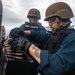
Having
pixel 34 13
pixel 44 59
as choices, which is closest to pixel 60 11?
pixel 44 59

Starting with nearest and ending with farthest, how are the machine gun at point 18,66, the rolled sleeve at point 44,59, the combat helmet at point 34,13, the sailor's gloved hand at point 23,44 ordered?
the rolled sleeve at point 44,59 → the sailor's gloved hand at point 23,44 → the machine gun at point 18,66 → the combat helmet at point 34,13

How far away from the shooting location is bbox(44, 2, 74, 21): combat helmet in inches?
114

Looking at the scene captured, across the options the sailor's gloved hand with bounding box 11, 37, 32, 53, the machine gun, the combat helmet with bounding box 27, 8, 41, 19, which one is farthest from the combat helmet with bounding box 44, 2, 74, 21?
the combat helmet with bounding box 27, 8, 41, 19

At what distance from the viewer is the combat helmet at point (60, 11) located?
2.90m

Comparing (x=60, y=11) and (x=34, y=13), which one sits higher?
(x=34, y=13)

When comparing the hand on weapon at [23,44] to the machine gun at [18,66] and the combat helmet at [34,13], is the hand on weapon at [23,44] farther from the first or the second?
the combat helmet at [34,13]

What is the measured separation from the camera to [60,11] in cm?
295

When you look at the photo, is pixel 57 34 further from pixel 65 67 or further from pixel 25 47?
pixel 65 67

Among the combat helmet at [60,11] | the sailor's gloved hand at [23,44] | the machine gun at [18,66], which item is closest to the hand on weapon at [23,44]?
the sailor's gloved hand at [23,44]

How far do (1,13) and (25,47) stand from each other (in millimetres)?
1675

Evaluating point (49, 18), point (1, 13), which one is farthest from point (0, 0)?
point (49, 18)

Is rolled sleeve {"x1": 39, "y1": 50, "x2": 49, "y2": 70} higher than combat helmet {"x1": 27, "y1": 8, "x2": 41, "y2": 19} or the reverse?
the reverse

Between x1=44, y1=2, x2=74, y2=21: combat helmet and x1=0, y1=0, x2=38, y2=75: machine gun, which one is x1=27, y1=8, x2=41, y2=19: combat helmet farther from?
x1=0, y1=0, x2=38, y2=75: machine gun

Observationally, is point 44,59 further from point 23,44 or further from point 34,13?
point 34,13
